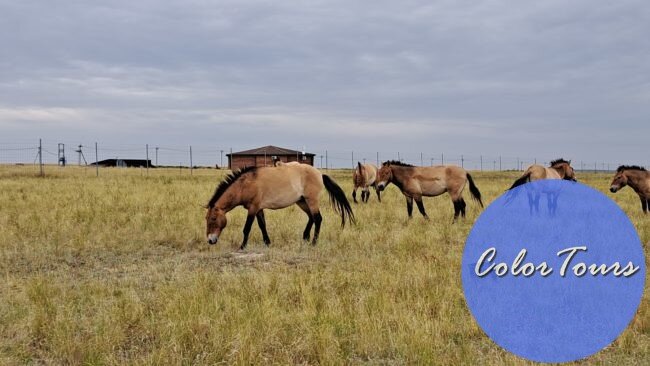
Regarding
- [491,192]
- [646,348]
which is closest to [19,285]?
[646,348]

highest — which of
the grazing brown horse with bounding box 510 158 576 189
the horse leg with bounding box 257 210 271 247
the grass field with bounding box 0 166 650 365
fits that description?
the grazing brown horse with bounding box 510 158 576 189

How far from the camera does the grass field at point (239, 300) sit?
419cm

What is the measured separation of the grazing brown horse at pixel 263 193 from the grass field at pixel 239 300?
1.74 feet

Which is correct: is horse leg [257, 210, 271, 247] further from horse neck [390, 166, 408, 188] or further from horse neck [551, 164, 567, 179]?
horse neck [551, 164, 567, 179]

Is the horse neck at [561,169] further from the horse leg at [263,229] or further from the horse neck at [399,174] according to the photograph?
the horse leg at [263,229]

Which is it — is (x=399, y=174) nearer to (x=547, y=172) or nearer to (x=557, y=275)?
(x=547, y=172)

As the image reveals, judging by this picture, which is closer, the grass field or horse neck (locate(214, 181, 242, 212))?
the grass field

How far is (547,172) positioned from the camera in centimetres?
1452

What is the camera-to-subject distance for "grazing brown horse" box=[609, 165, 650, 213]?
1556cm

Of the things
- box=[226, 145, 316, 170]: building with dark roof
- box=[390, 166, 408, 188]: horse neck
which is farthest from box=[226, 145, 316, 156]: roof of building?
box=[390, 166, 408, 188]: horse neck

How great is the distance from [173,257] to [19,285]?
100 inches

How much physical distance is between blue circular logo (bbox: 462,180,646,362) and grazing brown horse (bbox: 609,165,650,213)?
13379 mm

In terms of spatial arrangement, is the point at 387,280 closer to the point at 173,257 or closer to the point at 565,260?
the point at 565,260

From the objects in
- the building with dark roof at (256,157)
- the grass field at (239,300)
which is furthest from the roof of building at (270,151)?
the grass field at (239,300)
